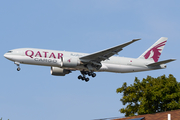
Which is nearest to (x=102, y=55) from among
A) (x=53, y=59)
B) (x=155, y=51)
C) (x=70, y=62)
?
(x=70, y=62)

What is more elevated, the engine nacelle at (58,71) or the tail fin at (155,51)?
the tail fin at (155,51)

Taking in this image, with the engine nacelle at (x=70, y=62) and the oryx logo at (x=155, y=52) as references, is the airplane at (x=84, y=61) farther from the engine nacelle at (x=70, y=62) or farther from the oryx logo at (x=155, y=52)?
the oryx logo at (x=155, y=52)

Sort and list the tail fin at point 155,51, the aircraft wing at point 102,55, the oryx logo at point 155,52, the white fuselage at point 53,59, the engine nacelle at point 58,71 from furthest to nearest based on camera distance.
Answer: the oryx logo at point 155,52
the tail fin at point 155,51
the engine nacelle at point 58,71
the white fuselage at point 53,59
the aircraft wing at point 102,55

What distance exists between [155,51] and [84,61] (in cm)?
1196

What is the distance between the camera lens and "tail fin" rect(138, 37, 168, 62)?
46331mm

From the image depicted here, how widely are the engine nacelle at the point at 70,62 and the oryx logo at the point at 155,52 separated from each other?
10.8 m

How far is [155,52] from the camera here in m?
47.4

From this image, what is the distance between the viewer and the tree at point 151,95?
44.9m

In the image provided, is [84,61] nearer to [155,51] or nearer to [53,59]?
[53,59]

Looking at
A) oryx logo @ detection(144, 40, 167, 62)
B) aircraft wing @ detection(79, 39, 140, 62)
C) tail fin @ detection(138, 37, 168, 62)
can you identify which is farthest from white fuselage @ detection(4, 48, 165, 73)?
oryx logo @ detection(144, 40, 167, 62)

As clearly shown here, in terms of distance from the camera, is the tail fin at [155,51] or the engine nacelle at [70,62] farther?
the tail fin at [155,51]

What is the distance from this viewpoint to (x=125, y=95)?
48.2 meters

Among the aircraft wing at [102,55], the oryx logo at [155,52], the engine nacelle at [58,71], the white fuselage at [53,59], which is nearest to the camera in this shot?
the aircraft wing at [102,55]

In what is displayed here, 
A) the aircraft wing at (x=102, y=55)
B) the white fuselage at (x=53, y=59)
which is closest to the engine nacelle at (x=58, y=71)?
the white fuselage at (x=53, y=59)
